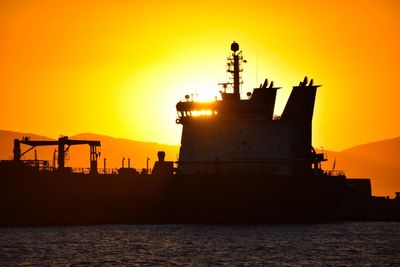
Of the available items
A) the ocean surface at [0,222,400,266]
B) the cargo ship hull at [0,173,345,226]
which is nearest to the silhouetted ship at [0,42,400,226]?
the cargo ship hull at [0,173,345,226]

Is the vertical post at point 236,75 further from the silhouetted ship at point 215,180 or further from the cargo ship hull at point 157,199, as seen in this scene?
the cargo ship hull at point 157,199

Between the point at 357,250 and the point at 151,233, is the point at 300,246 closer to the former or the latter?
the point at 357,250

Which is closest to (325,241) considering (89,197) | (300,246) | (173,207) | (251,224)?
(300,246)

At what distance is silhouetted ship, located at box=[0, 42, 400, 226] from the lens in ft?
220

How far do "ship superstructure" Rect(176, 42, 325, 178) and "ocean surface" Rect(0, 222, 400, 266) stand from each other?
615 centimetres

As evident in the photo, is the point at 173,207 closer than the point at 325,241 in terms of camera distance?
No

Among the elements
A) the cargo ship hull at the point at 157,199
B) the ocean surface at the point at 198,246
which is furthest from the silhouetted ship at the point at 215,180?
the ocean surface at the point at 198,246

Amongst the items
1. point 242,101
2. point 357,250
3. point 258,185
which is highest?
point 242,101

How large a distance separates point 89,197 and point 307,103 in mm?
21746

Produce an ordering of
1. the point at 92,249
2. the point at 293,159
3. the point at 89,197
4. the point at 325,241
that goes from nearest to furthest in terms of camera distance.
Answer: the point at 92,249 → the point at 325,241 → the point at 89,197 → the point at 293,159

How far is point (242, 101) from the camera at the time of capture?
7162 centimetres

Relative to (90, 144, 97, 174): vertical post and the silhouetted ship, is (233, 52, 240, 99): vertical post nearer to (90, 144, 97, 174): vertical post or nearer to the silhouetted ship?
the silhouetted ship

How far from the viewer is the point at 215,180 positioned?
69000 millimetres

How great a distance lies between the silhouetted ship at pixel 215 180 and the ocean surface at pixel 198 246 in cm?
234
